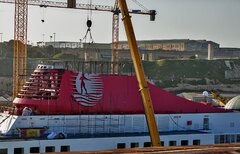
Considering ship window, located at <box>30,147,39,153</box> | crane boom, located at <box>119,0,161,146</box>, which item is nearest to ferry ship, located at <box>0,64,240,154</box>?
ship window, located at <box>30,147,39,153</box>

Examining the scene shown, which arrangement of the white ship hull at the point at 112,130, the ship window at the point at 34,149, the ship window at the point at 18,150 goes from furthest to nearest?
the white ship hull at the point at 112,130 < the ship window at the point at 34,149 < the ship window at the point at 18,150

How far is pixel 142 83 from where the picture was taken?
3075 cm

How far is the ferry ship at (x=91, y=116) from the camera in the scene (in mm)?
30812

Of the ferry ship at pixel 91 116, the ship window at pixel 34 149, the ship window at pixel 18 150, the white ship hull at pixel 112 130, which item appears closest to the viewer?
the ship window at pixel 18 150

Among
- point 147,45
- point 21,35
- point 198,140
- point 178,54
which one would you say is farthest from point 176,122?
point 147,45

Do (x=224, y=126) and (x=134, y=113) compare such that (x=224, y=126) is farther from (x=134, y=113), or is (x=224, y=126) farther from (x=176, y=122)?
(x=134, y=113)

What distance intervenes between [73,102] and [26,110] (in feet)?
12.2

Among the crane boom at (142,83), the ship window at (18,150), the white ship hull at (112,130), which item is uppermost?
the crane boom at (142,83)

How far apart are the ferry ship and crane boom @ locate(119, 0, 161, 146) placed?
2668mm

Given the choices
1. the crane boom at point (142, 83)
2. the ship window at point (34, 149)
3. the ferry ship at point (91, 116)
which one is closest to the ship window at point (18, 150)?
the ferry ship at point (91, 116)

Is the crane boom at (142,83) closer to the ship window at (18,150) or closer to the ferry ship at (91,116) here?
the ferry ship at (91,116)

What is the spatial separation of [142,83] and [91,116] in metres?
5.19

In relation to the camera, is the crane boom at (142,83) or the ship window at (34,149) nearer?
the ship window at (34,149)

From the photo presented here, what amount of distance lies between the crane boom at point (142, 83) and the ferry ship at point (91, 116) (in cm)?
267
